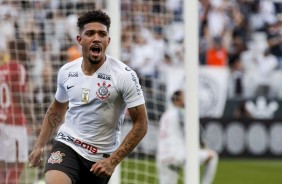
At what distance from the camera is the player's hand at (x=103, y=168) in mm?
7109

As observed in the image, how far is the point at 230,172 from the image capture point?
59.9 feet

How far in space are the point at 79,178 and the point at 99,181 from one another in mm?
172

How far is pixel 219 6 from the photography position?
23266 mm

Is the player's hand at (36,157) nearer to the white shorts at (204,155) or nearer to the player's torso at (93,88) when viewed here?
the player's torso at (93,88)

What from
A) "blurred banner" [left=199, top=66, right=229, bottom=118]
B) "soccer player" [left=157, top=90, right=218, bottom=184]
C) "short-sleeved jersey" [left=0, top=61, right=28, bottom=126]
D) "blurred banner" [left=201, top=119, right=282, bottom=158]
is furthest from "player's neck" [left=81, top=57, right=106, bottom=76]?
"blurred banner" [left=199, top=66, right=229, bottom=118]

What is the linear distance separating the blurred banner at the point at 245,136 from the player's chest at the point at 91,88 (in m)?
11.8

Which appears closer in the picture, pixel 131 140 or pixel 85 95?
pixel 131 140

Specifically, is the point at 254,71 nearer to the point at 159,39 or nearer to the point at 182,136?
the point at 159,39

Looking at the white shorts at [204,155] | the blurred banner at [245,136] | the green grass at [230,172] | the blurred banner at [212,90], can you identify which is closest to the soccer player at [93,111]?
the green grass at [230,172]

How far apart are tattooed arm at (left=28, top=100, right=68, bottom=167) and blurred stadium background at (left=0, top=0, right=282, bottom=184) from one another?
320 cm

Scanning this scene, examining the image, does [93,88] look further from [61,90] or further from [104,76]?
[61,90]

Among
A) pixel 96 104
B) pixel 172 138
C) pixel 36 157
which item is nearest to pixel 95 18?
pixel 96 104

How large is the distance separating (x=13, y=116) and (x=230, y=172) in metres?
8.30

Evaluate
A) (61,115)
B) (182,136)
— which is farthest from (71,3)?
(61,115)
